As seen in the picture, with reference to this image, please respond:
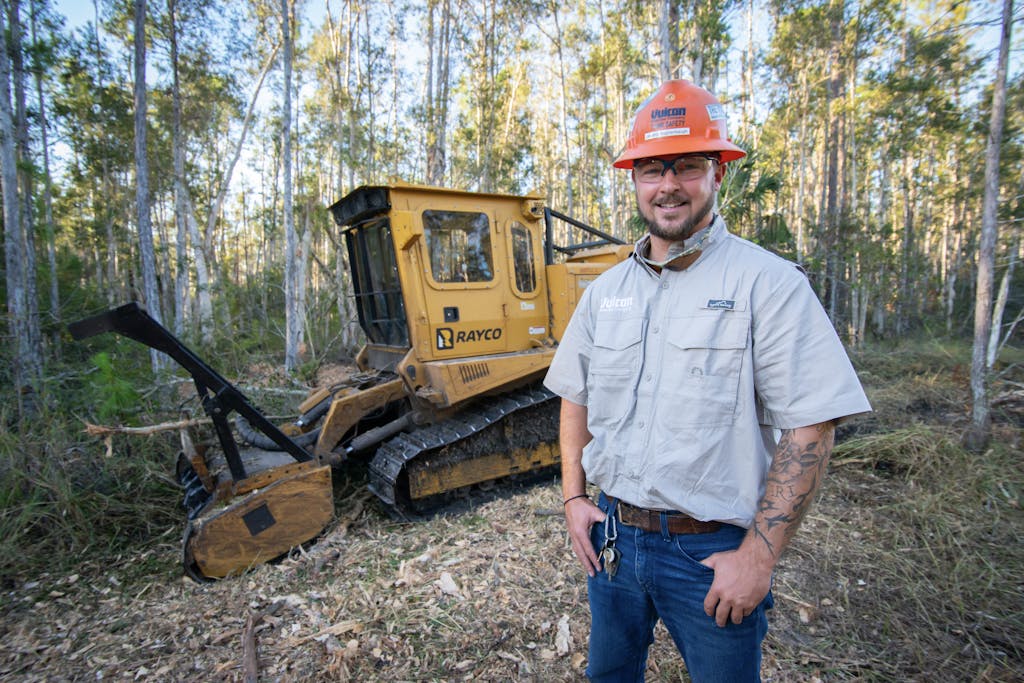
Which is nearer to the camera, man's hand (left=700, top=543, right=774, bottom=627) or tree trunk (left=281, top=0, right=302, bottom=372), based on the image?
man's hand (left=700, top=543, right=774, bottom=627)

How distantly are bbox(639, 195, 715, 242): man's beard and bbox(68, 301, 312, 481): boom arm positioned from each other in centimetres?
319

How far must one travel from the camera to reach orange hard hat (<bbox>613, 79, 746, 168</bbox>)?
131cm

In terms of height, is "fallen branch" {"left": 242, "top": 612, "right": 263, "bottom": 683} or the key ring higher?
the key ring

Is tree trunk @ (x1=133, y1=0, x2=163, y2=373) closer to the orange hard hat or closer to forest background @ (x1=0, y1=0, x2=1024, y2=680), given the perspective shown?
forest background @ (x1=0, y1=0, x2=1024, y2=680)

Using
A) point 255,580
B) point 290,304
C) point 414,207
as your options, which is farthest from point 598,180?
point 255,580

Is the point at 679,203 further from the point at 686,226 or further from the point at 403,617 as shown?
the point at 403,617

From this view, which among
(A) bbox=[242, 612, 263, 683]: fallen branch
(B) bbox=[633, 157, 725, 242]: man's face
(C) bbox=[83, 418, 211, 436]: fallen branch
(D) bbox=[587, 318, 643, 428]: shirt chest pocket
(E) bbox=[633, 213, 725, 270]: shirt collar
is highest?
(B) bbox=[633, 157, 725, 242]: man's face

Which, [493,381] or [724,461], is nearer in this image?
[724,461]

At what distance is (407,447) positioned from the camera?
4.29m

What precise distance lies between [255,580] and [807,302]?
377 cm

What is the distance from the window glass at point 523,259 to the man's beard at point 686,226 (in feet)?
11.8

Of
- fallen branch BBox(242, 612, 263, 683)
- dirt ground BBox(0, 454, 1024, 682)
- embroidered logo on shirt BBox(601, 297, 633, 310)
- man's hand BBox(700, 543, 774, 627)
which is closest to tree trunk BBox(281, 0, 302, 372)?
dirt ground BBox(0, 454, 1024, 682)

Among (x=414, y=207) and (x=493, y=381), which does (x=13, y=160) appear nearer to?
(x=414, y=207)

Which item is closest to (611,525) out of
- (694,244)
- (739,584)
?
(739,584)
